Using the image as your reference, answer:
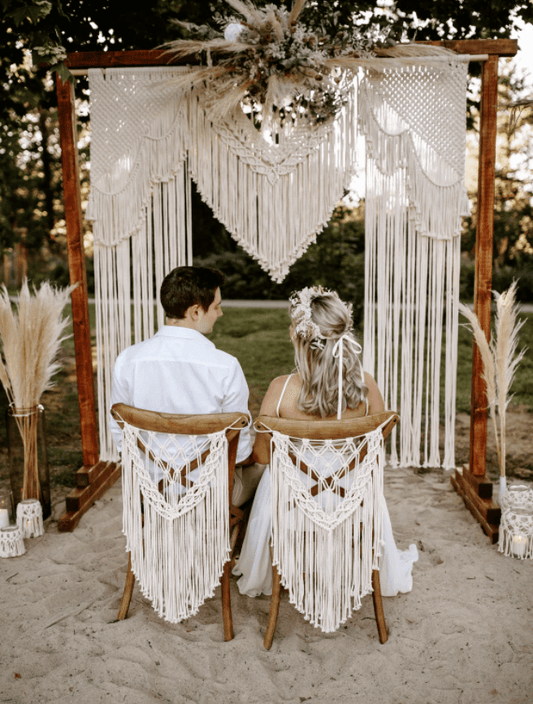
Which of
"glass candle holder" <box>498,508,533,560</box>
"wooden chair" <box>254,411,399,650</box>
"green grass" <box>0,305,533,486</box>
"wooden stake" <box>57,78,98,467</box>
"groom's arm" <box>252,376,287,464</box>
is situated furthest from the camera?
"green grass" <box>0,305,533,486</box>

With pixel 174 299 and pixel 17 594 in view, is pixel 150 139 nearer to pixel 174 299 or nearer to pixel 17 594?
pixel 174 299

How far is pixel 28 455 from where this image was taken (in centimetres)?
271

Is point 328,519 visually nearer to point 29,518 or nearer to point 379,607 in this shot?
point 379,607

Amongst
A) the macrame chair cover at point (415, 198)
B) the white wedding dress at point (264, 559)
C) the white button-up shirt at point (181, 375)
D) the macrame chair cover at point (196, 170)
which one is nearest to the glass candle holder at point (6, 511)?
the macrame chair cover at point (196, 170)

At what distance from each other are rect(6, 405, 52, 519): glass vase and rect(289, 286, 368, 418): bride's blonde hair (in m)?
1.51

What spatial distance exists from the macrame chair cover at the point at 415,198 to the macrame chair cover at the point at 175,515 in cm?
133

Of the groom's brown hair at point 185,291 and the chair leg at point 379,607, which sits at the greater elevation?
the groom's brown hair at point 185,291

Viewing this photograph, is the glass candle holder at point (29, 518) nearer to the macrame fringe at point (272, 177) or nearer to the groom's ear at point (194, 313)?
the groom's ear at point (194, 313)

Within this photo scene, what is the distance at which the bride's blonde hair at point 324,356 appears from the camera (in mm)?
1836

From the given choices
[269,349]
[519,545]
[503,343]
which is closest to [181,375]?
[503,343]

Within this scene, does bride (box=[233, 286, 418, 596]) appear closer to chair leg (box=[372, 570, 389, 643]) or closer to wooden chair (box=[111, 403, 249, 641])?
wooden chair (box=[111, 403, 249, 641])

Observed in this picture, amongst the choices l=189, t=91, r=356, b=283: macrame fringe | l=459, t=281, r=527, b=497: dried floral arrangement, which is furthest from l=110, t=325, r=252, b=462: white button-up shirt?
l=459, t=281, r=527, b=497: dried floral arrangement

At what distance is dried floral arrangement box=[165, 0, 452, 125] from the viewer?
2492mm

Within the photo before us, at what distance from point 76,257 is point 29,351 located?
629 mm
